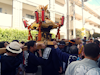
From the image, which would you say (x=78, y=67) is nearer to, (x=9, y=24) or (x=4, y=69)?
(x=4, y=69)

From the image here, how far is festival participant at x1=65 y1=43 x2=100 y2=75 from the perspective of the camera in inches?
38.1

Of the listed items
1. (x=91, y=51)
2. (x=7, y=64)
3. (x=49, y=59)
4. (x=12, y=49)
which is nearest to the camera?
(x=91, y=51)

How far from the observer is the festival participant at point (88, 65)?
3.18 feet

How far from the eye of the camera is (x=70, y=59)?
2020 millimetres

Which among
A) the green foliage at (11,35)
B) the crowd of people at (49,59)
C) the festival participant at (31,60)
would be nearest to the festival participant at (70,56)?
the crowd of people at (49,59)

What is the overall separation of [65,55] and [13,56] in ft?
3.91

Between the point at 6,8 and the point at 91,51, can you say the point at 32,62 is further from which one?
the point at 6,8

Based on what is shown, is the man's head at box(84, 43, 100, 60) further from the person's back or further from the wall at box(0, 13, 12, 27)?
the wall at box(0, 13, 12, 27)

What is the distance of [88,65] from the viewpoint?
102cm

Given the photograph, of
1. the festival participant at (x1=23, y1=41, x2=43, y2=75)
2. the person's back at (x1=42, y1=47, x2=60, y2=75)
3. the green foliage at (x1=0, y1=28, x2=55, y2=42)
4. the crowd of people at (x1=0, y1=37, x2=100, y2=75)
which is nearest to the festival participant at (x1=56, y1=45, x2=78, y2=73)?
the crowd of people at (x1=0, y1=37, x2=100, y2=75)

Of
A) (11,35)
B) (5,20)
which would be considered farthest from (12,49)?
(5,20)

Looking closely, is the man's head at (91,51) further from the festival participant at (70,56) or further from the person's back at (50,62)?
the person's back at (50,62)

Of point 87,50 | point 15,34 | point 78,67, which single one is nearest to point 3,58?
point 78,67

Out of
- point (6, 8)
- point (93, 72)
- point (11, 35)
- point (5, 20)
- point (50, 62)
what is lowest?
point (50, 62)
